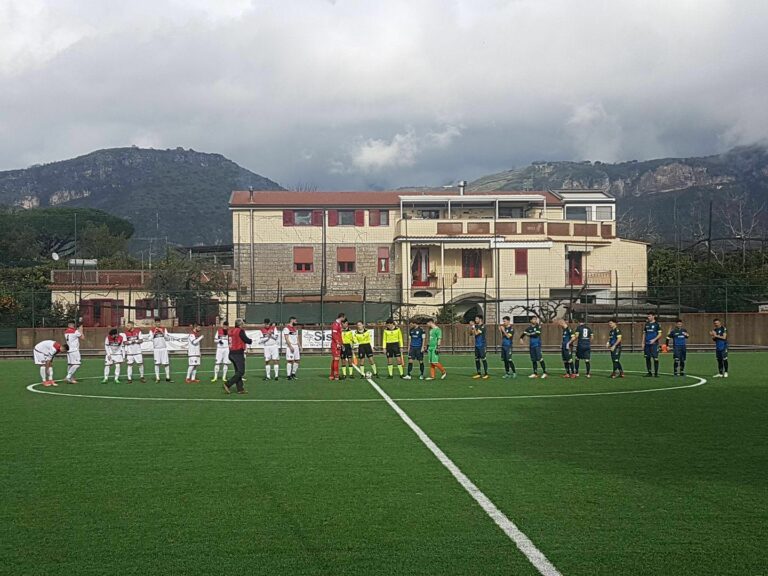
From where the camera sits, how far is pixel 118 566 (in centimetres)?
681

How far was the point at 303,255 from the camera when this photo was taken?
60.6 m

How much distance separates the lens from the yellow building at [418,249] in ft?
192

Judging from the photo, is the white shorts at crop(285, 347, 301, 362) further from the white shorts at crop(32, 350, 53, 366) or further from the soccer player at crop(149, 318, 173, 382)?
the white shorts at crop(32, 350, 53, 366)

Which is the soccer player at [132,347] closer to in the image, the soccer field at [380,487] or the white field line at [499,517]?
the soccer field at [380,487]

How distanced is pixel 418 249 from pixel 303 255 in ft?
26.0

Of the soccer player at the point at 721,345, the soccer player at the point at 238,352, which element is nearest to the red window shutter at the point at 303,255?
the soccer player at the point at 721,345

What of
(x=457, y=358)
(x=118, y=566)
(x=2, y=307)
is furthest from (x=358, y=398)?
(x=2, y=307)

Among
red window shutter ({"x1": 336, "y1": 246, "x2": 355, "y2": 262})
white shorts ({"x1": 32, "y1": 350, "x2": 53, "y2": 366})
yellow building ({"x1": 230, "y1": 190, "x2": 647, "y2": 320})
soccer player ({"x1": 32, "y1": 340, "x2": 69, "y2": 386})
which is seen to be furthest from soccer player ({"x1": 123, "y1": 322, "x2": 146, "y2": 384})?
red window shutter ({"x1": 336, "y1": 246, "x2": 355, "y2": 262})

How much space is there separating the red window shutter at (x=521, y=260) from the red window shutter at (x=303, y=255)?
45.6 ft

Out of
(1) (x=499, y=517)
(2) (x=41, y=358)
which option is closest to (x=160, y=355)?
(2) (x=41, y=358)

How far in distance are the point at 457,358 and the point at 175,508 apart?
101 ft

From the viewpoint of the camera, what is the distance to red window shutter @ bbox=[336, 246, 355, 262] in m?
60.8

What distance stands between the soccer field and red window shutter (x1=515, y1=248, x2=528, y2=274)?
39819 millimetres

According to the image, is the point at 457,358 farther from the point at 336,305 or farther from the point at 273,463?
the point at 273,463
